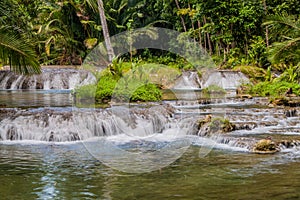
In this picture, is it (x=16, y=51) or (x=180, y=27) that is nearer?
(x=16, y=51)

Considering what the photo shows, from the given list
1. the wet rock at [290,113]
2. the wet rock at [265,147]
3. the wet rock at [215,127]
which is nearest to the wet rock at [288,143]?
the wet rock at [265,147]

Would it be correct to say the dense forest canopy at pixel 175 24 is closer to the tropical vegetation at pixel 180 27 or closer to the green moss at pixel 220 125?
the tropical vegetation at pixel 180 27

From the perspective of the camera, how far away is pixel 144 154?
9492mm

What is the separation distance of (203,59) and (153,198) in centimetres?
2455

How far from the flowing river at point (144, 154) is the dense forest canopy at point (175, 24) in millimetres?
10035

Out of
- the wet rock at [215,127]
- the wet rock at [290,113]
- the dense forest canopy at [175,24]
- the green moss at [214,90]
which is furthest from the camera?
the dense forest canopy at [175,24]

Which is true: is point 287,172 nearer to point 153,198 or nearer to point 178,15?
point 153,198

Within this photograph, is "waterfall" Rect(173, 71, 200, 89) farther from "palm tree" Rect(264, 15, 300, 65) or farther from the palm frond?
the palm frond

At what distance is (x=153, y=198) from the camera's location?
6.18m

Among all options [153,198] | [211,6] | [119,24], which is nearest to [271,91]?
[211,6]

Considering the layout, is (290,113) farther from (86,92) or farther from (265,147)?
(86,92)

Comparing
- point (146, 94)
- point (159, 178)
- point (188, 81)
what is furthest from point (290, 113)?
point (188, 81)

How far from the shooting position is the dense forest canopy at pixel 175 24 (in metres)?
26.9

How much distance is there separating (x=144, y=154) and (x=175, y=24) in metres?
25.2
